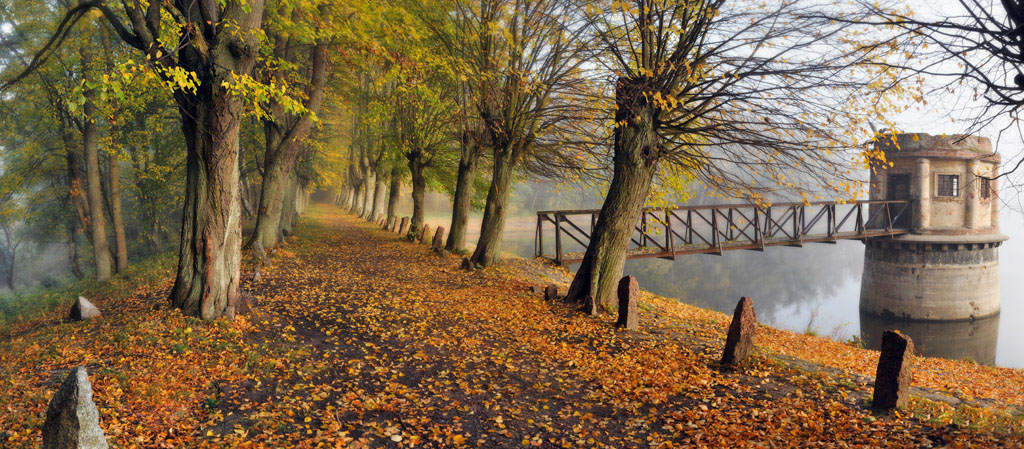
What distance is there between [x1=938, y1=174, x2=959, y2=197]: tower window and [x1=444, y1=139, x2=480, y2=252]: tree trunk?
21.8 m

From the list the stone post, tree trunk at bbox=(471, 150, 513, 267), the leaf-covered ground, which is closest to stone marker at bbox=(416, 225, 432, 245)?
the stone post

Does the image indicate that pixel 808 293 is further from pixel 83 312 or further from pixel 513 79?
pixel 83 312

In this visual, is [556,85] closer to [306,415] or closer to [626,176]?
[626,176]

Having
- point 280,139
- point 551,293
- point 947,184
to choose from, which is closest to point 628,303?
point 551,293

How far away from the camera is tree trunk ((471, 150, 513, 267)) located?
13562 mm

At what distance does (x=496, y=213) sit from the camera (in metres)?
13.7

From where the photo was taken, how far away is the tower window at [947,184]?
22250 millimetres

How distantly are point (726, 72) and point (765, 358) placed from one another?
4247 millimetres

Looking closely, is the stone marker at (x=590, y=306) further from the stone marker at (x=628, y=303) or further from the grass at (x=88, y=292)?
the grass at (x=88, y=292)

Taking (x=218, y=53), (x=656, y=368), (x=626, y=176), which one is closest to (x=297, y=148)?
(x=218, y=53)

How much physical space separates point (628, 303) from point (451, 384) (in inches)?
137

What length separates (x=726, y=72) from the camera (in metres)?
7.52

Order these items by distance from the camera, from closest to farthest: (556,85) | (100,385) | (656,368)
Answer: (100,385) < (656,368) < (556,85)

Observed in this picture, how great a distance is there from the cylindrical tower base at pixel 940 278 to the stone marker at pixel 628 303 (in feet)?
69.1
